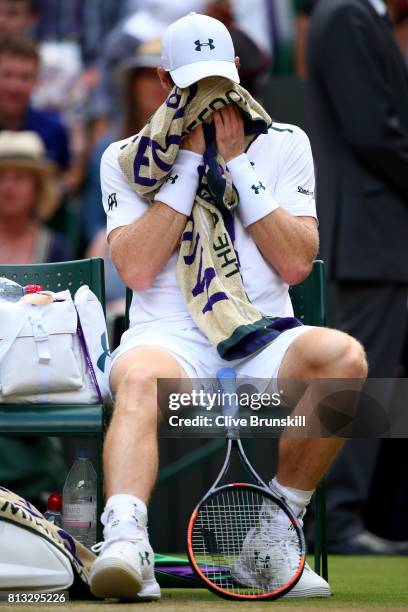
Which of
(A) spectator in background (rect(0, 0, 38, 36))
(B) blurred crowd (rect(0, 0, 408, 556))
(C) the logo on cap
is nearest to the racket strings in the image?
(C) the logo on cap

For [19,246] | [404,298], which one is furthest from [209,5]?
[404,298]

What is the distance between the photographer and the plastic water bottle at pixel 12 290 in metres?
4.30

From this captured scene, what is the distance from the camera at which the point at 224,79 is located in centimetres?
421

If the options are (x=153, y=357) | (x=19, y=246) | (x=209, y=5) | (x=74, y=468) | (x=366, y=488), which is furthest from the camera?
(x=209, y=5)

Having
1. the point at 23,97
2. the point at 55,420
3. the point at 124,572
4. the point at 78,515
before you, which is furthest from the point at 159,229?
the point at 23,97

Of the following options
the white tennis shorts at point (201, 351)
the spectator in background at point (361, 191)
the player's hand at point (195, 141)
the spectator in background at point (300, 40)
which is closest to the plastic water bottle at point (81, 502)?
the white tennis shorts at point (201, 351)

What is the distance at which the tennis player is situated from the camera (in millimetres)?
3875

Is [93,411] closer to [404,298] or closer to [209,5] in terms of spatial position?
[404,298]

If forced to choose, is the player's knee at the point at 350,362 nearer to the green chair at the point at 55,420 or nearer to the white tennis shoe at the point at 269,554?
the white tennis shoe at the point at 269,554

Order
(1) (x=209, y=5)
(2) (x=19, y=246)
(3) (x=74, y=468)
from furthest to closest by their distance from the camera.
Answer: (1) (x=209, y=5) → (2) (x=19, y=246) → (3) (x=74, y=468)

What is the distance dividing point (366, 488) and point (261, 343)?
2.06 metres

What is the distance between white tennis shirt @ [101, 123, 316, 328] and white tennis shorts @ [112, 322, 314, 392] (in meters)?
0.05

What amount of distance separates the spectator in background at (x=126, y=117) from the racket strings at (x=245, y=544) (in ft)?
9.10

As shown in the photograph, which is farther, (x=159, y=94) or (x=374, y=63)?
(x=159, y=94)
